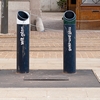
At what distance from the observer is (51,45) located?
1406 centimetres

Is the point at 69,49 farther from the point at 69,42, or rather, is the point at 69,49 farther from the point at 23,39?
the point at 23,39

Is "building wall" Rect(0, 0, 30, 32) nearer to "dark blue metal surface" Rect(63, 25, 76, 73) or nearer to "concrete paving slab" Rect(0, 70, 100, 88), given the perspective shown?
"concrete paving slab" Rect(0, 70, 100, 88)

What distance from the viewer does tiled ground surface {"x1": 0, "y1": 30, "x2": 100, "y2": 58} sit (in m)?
12.1

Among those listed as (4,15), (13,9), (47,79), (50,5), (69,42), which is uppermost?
(50,5)

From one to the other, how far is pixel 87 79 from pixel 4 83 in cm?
183

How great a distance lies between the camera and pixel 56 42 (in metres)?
14.9

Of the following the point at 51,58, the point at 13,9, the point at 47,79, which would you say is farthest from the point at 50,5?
the point at 47,79

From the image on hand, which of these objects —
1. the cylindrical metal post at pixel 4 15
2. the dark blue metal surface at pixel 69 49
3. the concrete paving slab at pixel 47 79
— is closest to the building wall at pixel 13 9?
the cylindrical metal post at pixel 4 15

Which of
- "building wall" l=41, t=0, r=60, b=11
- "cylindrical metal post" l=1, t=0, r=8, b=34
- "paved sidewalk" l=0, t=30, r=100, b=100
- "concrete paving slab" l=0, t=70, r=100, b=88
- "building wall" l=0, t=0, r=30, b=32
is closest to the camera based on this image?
"paved sidewalk" l=0, t=30, r=100, b=100

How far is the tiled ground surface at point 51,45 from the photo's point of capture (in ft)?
39.7

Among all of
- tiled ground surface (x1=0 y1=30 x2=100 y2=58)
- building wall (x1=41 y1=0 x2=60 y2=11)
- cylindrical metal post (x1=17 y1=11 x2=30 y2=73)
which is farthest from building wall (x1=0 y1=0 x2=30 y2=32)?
building wall (x1=41 y1=0 x2=60 y2=11)

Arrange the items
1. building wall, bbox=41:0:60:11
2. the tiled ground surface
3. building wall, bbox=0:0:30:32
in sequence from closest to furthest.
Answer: the tiled ground surface, building wall, bbox=0:0:30:32, building wall, bbox=41:0:60:11

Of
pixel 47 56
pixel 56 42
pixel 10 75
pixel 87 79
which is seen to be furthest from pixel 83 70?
pixel 56 42

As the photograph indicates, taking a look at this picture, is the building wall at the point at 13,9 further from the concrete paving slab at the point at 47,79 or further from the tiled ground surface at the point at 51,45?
the concrete paving slab at the point at 47,79
